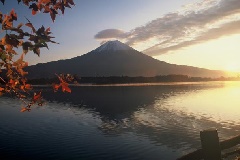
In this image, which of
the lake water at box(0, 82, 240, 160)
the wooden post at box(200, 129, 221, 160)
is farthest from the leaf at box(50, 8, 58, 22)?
the lake water at box(0, 82, 240, 160)

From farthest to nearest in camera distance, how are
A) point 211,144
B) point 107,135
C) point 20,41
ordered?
1. point 107,135
2. point 211,144
3. point 20,41

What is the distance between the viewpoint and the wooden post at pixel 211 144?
6.03 meters

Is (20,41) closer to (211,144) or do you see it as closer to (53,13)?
(53,13)

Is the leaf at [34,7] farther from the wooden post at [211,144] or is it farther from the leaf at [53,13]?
the wooden post at [211,144]

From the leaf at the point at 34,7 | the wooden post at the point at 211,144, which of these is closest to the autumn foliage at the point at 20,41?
the leaf at the point at 34,7

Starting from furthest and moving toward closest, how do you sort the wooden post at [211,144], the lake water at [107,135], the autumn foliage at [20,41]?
the lake water at [107,135]
the wooden post at [211,144]
the autumn foliage at [20,41]

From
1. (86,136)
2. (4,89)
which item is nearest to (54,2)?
(4,89)

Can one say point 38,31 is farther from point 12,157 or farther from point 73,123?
point 73,123

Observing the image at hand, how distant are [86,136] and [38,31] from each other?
31.3m

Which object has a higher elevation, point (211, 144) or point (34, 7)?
point (34, 7)

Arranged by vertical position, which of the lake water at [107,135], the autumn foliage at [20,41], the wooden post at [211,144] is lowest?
the lake water at [107,135]

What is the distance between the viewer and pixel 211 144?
606 centimetres

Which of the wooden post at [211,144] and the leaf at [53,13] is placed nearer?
the leaf at [53,13]

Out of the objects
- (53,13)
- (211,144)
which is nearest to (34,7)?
(53,13)
